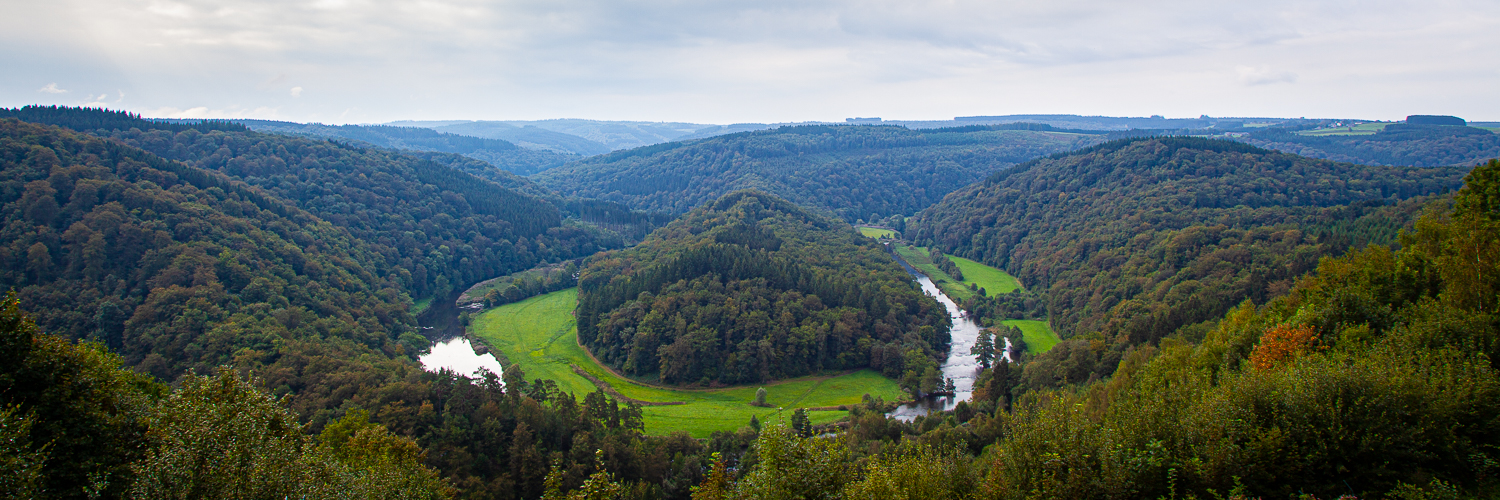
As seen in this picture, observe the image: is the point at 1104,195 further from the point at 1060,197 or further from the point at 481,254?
the point at 481,254

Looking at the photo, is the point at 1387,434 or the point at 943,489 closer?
the point at 1387,434

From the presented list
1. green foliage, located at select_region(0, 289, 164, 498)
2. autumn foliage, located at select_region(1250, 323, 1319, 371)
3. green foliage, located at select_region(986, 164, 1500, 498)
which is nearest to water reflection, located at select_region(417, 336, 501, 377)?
green foliage, located at select_region(0, 289, 164, 498)

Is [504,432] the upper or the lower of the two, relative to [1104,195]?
lower

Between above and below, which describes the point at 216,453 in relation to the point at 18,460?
below

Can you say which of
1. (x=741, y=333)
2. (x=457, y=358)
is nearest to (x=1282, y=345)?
(x=741, y=333)

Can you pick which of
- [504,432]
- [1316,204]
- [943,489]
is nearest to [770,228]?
[504,432]

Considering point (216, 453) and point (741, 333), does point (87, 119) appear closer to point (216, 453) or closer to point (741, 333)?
Result: point (741, 333)
